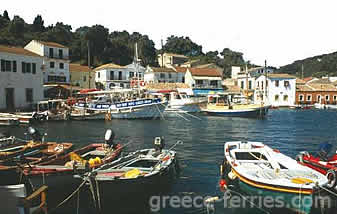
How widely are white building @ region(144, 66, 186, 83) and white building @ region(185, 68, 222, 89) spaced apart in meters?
2.54

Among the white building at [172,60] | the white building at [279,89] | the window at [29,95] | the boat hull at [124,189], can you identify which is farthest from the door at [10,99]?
the white building at [172,60]

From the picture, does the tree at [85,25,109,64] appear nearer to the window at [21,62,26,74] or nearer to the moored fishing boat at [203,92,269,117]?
the window at [21,62,26,74]

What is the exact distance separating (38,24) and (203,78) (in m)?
46.7

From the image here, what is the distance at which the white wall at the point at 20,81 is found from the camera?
1358 inches

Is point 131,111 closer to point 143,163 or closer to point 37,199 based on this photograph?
point 143,163

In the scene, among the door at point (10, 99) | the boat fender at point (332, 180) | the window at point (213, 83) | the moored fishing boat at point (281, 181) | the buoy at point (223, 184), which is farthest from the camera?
the window at point (213, 83)

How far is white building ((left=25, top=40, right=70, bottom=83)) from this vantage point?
49094 mm

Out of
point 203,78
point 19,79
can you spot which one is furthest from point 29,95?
point 203,78

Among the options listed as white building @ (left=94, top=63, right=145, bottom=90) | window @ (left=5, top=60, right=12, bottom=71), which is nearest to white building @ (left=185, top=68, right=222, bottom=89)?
white building @ (left=94, top=63, right=145, bottom=90)

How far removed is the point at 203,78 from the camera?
60.3m

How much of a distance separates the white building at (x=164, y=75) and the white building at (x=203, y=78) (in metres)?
2.54

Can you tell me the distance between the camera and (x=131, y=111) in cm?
3650

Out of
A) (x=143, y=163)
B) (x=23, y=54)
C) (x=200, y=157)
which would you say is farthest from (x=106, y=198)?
(x=23, y=54)

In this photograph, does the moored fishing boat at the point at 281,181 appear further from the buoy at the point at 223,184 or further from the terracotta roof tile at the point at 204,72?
the terracotta roof tile at the point at 204,72
